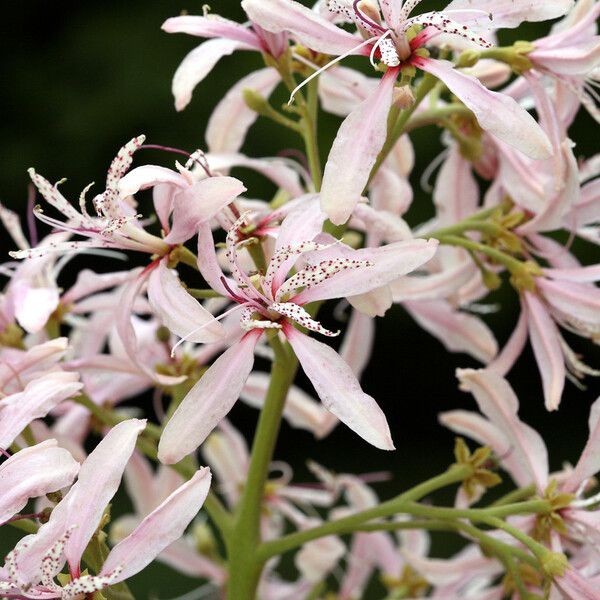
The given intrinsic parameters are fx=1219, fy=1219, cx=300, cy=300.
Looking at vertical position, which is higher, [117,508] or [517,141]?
[517,141]

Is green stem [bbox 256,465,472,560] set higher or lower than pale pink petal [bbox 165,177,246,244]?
lower

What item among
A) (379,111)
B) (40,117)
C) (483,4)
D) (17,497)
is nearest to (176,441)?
(17,497)

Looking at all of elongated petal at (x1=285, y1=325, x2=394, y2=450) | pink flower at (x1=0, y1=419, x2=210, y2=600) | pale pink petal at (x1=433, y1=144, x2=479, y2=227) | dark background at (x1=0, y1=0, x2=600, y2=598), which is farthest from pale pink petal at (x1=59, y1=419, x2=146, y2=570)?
dark background at (x1=0, y1=0, x2=600, y2=598)

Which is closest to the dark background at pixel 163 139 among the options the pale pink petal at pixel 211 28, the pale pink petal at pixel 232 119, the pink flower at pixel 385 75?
the pale pink petal at pixel 232 119

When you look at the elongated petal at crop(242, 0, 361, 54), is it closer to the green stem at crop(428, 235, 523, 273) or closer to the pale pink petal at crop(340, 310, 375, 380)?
the green stem at crop(428, 235, 523, 273)

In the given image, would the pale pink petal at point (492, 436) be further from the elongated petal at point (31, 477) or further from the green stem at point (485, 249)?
the elongated petal at point (31, 477)

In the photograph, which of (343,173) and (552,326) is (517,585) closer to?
(552,326)
